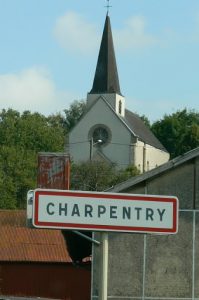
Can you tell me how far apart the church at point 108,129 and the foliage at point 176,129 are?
3.67 m

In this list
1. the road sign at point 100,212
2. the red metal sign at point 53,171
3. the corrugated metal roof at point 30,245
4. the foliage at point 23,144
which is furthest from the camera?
the foliage at point 23,144

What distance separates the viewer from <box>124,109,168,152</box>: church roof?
126 meters

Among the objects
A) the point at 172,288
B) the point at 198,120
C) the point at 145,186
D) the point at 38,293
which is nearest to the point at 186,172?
the point at 145,186

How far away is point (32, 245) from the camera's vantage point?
120ft

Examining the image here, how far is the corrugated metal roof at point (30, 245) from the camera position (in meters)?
35.7

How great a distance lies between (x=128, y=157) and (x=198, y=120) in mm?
17228

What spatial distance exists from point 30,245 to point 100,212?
2971cm

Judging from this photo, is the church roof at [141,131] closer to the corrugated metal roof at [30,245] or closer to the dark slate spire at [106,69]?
the dark slate spire at [106,69]

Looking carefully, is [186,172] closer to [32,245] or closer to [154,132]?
[32,245]

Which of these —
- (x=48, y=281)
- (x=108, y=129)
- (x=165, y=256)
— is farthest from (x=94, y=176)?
(x=165, y=256)

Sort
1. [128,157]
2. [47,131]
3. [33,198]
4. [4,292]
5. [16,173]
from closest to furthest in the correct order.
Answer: [33,198]
[4,292]
[16,173]
[47,131]
[128,157]

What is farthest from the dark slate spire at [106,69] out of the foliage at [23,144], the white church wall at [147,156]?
the foliage at [23,144]

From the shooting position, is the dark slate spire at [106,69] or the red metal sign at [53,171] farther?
the dark slate spire at [106,69]

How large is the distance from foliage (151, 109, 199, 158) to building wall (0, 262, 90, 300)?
85.6m
